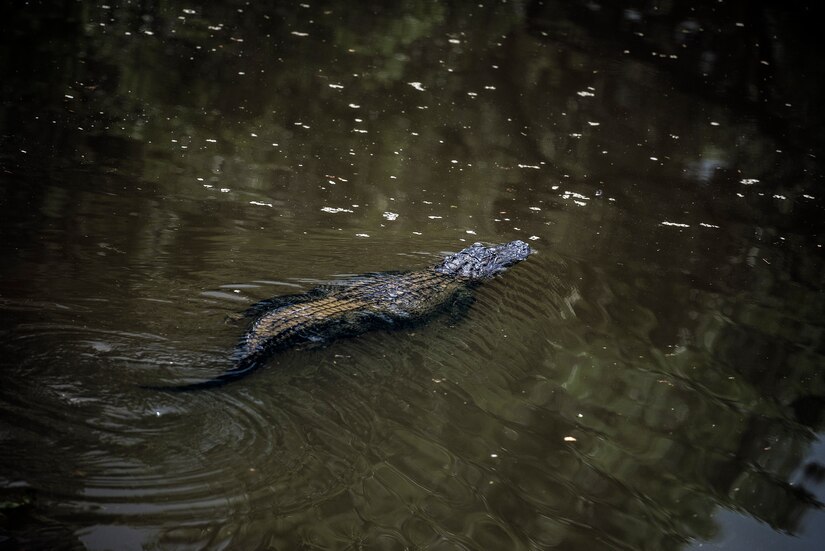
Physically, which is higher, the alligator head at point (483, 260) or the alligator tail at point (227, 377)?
the alligator head at point (483, 260)

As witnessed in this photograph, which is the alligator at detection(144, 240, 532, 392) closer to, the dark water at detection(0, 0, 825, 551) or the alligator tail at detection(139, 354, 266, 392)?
the alligator tail at detection(139, 354, 266, 392)

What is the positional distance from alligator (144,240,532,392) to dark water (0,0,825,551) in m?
0.15

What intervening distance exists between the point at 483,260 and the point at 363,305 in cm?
161

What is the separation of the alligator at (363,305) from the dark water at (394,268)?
0.48 ft

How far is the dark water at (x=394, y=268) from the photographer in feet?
12.2

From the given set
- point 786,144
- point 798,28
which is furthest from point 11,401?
point 798,28

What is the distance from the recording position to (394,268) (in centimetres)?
627

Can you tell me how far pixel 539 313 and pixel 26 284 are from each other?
374cm

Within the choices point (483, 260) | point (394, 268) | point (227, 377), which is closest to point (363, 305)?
point (394, 268)

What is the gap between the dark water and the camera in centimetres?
372

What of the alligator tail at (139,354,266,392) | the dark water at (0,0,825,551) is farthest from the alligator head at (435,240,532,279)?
the alligator tail at (139,354,266,392)

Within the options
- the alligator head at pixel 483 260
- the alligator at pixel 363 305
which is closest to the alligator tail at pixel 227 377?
the alligator at pixel 363 305

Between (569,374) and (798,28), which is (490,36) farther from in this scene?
(569,374)

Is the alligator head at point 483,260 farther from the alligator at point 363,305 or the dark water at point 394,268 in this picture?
the dark water at point 394,268
